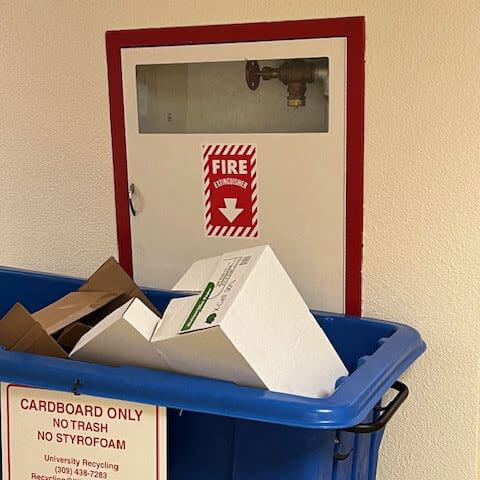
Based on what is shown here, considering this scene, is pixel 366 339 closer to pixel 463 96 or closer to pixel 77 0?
pixel 463 96

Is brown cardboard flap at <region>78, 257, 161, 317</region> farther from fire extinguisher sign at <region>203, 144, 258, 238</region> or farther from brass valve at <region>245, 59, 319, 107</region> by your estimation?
brass valve at <region>245, 59, 319, 107</region>

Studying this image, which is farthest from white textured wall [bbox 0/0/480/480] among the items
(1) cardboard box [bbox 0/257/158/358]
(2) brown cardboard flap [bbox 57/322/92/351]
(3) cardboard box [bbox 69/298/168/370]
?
(3) cardboard box [bbox 69/298/168/370]

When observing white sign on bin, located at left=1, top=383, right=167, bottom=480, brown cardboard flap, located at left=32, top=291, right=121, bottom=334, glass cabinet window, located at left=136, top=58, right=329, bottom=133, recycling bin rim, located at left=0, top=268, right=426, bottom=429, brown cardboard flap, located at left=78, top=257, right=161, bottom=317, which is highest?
glass cabinet window, located at left=136, top=58, right=329, bottom=133

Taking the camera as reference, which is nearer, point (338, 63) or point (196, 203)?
point (338, 63)

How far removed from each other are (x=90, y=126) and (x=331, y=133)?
0.51 metres

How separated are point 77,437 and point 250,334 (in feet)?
1.11

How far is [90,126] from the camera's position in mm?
1688

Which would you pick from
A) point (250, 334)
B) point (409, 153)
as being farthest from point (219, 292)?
point (409, 153)

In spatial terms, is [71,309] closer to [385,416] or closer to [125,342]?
[125,342]

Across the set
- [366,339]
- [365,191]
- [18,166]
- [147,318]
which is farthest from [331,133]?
[18,166]

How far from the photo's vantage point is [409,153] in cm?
144

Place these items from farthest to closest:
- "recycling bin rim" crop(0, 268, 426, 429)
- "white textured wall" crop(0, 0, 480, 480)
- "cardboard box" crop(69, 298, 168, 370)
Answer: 1. "white textured wall" crop(0, 0, 480, 480)
2. "cardboard box" crop(69, 298, 168, 370)
3. "recycling bin rim" crop(0, 268, 426, 429)

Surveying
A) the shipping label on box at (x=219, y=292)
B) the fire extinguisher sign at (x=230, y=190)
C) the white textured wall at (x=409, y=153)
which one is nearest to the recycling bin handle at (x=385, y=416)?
the white textured wall at (x=409, y=153)

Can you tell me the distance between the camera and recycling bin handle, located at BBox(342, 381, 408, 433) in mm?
1189
